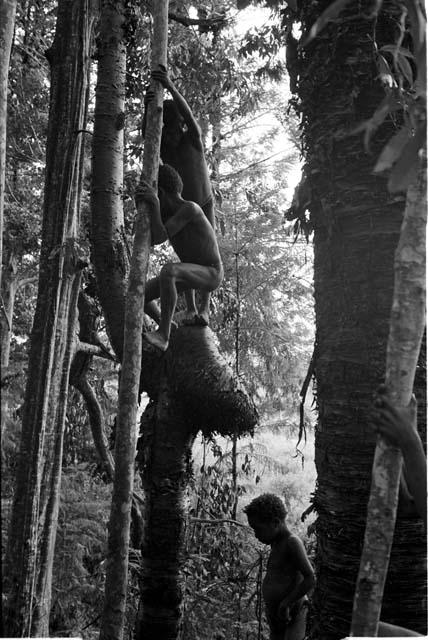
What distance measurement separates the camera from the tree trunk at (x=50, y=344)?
120 inches

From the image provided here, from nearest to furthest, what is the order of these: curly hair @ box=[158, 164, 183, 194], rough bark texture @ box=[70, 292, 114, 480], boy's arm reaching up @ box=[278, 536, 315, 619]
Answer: boy's arm reaching up @ box=[278, 536, 315, 619] → curly hair @ box=[158, 164, 183, 194] → rough bark texture @ box=[70, 292, 114, 480]

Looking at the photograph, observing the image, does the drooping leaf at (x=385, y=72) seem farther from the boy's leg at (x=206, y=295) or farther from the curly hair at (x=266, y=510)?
the curly hair at (x=266, y=510)

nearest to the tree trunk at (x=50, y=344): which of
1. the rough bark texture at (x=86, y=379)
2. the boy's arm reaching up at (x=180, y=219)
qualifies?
the boy's arm reaching up at (x=180, y=219)

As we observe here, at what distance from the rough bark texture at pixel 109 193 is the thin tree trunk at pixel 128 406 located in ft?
3.49

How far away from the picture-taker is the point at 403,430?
1838mm

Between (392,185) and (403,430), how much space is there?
69 cm

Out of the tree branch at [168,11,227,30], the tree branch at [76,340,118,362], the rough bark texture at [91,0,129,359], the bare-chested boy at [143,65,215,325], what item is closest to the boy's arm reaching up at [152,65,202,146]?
the bare-chested boy at [143,65,215,325]

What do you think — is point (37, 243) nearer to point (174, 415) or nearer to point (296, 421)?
point (174, 415)

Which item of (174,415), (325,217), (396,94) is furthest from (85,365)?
(396,94)

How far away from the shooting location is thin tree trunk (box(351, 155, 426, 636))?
73.9 inches

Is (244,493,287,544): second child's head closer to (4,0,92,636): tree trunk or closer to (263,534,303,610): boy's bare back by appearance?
(263,534,303,610): boy's bare back

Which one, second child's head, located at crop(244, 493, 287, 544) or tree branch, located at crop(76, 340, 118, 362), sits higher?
tree branch, located at crop(76, 340, 118, 362)

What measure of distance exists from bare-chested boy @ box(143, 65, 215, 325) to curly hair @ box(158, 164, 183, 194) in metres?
0.19

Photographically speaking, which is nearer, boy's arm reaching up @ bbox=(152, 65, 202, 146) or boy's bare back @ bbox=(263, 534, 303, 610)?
boy's arm reaching up @ bbox=(152, 65, 202, 146)
